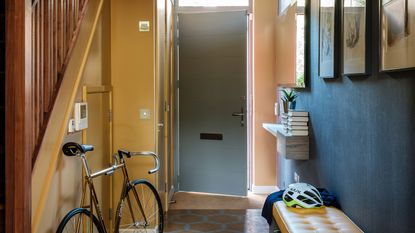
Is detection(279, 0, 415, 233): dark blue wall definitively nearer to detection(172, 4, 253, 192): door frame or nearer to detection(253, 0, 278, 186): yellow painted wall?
detection(253, 0, 278, 186): yellow painted wall

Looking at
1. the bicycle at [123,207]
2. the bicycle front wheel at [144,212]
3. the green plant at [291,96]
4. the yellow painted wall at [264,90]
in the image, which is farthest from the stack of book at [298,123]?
the yellow painted wall at [264,90]

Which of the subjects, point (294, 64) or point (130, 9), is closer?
point (130, 9)

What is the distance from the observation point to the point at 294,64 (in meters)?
4.41

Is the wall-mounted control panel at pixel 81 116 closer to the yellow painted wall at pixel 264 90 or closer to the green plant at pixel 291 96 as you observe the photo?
the green plant at pixel 291 96

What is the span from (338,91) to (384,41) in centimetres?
86

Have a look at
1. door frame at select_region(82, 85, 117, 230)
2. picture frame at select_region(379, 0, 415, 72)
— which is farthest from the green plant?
picture frame at select_region(379, 0, 415, 72)

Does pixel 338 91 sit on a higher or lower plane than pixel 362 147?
higher

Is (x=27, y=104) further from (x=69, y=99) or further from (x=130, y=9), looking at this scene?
(x=130, y=9)

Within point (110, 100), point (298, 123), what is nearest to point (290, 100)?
point (298, 123)

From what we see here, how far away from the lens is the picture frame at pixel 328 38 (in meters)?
2.96

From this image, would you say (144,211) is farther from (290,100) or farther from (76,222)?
(290,100)

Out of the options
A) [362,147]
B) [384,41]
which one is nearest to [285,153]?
[362,147]

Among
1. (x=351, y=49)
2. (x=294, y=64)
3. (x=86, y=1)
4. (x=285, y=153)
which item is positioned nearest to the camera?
(x=351, y=49)

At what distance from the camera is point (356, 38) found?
99.7 inches
